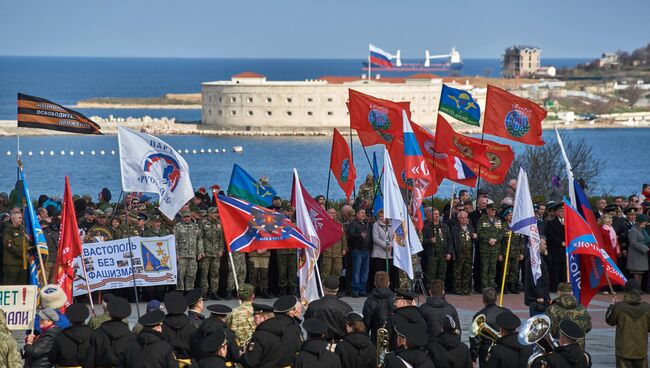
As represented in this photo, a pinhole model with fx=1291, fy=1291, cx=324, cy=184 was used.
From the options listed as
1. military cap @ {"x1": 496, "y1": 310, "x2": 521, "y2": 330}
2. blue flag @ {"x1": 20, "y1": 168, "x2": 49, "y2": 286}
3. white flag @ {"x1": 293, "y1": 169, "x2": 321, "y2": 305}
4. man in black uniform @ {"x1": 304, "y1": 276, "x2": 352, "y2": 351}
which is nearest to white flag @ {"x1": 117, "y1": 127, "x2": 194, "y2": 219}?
blue flag @ {"x1": 20, "y1": 168, "x2": 49, "y2": 286}

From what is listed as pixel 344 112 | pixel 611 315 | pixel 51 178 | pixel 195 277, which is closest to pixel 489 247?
pixel 195 277

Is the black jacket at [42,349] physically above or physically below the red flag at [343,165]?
below

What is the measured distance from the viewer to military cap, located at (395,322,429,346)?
11.7 m

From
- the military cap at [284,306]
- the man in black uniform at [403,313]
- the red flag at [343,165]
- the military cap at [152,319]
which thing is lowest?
the man in black uniform at [403,313]

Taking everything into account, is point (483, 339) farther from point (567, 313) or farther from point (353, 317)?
point (353, 317)

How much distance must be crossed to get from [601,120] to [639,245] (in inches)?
6419

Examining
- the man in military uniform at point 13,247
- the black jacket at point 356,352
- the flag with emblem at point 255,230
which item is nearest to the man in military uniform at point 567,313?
the black jacket at point 356,352

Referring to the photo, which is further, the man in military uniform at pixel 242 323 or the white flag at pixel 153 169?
the white flag at pixel 153 169

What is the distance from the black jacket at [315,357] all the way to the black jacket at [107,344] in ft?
5.72

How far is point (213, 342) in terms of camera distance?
37.7 ft

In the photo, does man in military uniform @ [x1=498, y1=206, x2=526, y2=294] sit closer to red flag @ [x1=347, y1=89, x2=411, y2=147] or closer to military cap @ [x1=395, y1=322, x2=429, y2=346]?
red flag @ [x1=347, y1=89, x2=411, y2=147]

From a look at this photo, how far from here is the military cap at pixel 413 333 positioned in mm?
11719

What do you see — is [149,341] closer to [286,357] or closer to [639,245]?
[286,357]

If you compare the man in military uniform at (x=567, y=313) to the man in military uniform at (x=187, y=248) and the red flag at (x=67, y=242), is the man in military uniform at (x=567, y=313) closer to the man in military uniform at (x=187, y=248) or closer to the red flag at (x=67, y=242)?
the red flag at (x=67, y=242)
